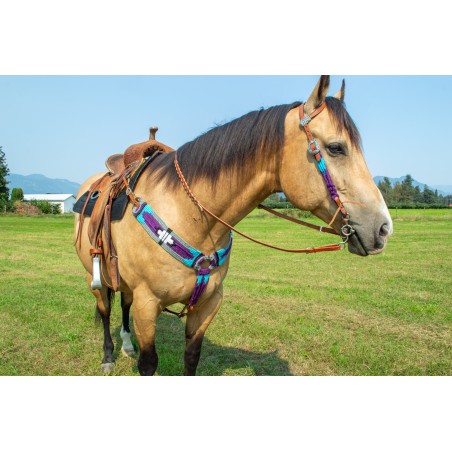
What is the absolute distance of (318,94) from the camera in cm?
241

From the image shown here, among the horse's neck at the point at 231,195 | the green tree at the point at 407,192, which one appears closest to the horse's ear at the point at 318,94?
the horse's neck at the point at 231,195

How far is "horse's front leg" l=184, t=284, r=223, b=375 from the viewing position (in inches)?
127

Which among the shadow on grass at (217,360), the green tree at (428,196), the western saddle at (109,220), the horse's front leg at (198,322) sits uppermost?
the western saddle at (109,220)

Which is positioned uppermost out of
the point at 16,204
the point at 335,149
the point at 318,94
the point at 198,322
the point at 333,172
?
the point at 318,94

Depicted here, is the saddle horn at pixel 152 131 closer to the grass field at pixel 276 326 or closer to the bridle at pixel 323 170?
the bridle at pixel 323 170

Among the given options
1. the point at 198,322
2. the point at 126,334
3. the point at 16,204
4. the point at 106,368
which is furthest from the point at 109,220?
the point at 16,204

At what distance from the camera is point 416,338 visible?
5.55m

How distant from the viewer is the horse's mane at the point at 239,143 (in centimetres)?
248

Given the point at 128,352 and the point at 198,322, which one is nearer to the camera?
the point at 198,322

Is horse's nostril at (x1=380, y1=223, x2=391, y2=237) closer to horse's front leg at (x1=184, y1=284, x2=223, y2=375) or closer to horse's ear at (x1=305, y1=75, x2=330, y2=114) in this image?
horse's ear at (x1=305, y1=75, x2=330, y2=114)

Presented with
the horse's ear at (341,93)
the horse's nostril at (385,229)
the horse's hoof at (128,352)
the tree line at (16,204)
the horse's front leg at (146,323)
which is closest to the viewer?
the horse's nostril at (385,229)

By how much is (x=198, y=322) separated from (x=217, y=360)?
1.63 metres

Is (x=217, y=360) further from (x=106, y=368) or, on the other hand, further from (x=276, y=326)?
(x=276, y=326)

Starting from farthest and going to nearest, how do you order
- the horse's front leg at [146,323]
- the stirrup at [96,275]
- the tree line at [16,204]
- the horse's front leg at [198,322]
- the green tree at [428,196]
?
the green tree at [428,196], the tree line at [16,204], the stirrup at [96,275], the horse's front leg at [198,322], the horse's front leg at [146,323]
